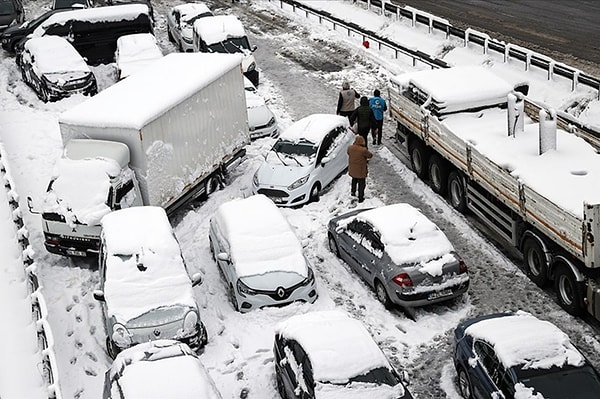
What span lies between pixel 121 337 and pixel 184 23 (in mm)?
20288

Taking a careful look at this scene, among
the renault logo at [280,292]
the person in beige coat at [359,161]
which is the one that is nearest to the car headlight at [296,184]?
the person in beige coat at [359,161]

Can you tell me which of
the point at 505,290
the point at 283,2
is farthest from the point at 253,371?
the point at 283,2

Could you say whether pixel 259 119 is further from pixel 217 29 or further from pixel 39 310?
pixel 39 310

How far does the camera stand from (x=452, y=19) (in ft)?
120

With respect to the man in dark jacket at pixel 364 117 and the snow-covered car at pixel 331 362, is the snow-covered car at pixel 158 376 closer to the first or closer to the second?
the snow-covered car at pixel 331 362

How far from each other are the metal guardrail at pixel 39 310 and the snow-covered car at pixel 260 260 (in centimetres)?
351

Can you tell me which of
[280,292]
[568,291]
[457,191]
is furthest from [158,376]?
[457,191]

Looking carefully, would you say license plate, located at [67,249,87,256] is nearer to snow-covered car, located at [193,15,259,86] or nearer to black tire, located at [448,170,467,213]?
black tire, located at [448,170,467,213]

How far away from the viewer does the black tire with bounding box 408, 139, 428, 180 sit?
2175 centimetres

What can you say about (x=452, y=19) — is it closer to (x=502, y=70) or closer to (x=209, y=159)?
(x=502, y=70)

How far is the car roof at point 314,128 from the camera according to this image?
859 inches

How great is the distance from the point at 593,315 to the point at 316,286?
5.13 m

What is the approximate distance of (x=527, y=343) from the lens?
1302cm

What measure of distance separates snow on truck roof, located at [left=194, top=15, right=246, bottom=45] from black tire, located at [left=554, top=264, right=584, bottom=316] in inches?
680
